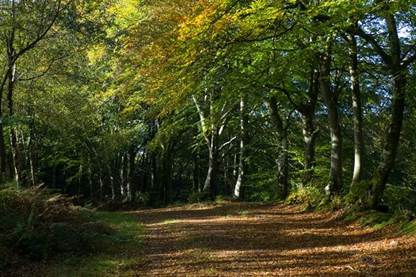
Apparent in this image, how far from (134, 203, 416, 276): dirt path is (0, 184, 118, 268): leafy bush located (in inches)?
58.8

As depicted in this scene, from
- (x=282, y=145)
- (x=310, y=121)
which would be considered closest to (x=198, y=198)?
(x=282, y=145)

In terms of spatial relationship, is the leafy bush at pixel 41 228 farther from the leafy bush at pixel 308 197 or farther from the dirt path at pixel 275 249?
the leafy bush at pixel 308 197

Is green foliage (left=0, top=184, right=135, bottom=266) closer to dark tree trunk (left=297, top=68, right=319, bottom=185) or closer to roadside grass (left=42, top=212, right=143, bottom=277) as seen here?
roadside grass (left=42, top=212, right=143, bottom=277)

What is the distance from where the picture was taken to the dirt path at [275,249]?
8.80m

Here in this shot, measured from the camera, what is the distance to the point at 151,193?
120 ft

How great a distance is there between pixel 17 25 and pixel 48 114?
6.48m

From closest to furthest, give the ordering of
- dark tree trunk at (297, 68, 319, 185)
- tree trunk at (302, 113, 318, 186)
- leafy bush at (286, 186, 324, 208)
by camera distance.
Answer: leafy bush at (286, 186, 324, 208) < dark tree trunk at (297, 68, 319, 185) < tree trunk at (302, 113, 318, 186)

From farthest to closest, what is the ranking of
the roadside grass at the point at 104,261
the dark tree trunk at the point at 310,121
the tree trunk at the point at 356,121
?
1. the dark tree trunk at the point at 310,121
2. the tree trunk at the point at 356,121
3. the roadside grass at the point at 104,261

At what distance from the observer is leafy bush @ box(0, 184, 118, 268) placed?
10086 mm

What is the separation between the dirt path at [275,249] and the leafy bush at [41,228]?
1495 mm

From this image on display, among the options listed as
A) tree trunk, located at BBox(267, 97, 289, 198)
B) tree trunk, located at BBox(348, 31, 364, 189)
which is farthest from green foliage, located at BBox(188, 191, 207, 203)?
tree trunk, located at BBox(348, 31, 364, 189)

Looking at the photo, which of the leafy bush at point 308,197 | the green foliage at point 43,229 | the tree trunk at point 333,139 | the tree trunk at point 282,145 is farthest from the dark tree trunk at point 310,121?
the green foliage at point 43,229

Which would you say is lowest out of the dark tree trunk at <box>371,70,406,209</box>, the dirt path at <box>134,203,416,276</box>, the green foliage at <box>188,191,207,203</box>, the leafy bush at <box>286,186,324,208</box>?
the dirt path at <box>134,203,416,276</box>

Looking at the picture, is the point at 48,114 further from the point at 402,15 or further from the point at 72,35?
the point at 402,15
